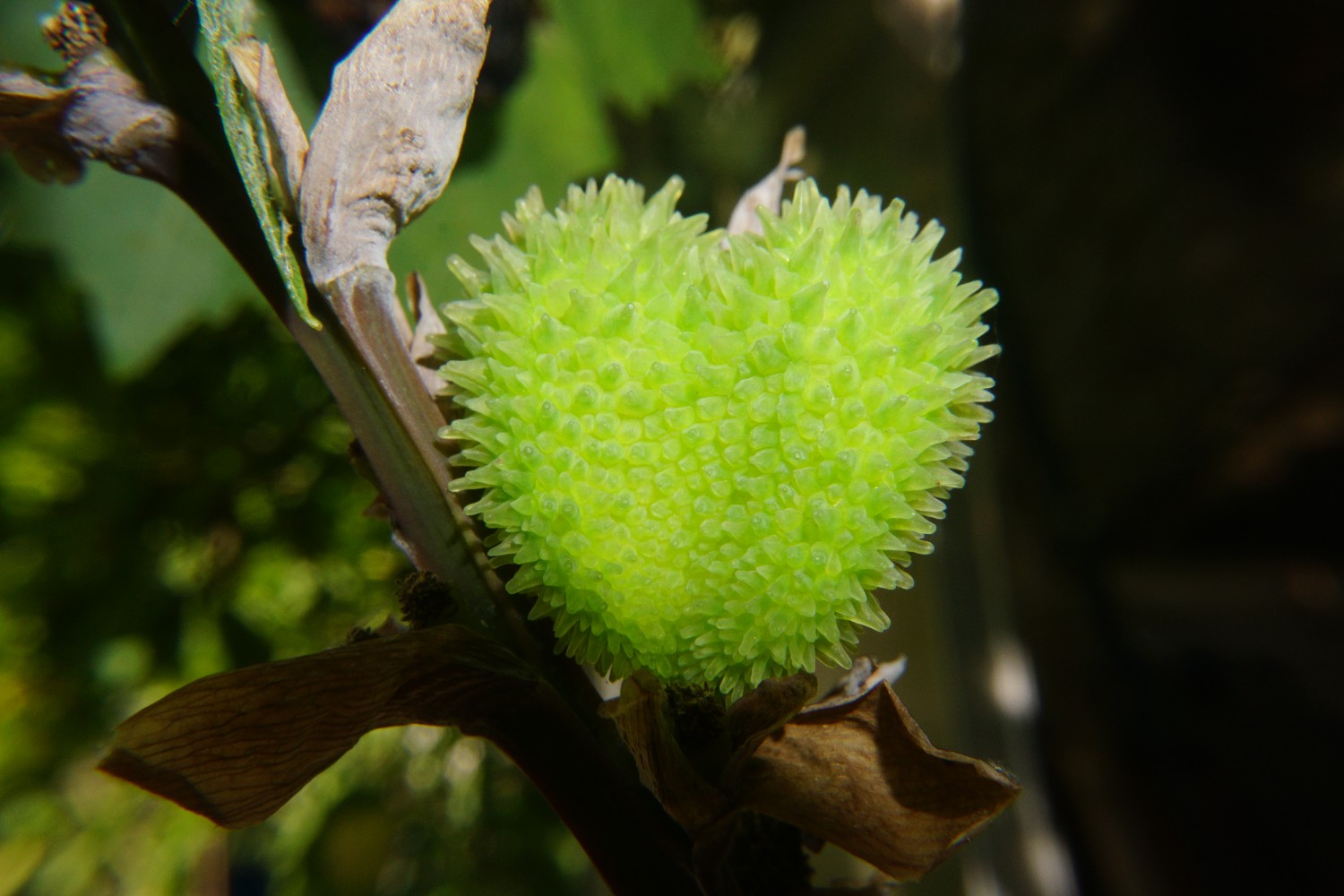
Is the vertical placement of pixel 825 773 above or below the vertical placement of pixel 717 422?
below

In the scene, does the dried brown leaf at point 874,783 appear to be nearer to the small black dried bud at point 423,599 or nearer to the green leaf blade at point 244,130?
the small black dried bud at point 423,599

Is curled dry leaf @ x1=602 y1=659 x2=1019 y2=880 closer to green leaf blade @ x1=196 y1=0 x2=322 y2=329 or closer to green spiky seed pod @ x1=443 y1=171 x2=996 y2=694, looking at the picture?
green spiky seed pod @ x1=443 y1=171 x2=996 y2=694

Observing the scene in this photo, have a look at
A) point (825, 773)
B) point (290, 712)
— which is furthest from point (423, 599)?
point (825, 773)

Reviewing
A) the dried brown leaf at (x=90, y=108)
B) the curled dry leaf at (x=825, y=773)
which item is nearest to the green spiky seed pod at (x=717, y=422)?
the curled dry leaf at (x=825, y=773)

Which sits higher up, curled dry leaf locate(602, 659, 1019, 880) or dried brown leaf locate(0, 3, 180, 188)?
dried brown leaf locate(0, 3, 180, 188)

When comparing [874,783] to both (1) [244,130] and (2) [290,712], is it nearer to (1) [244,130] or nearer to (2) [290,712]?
(2) [290,712]

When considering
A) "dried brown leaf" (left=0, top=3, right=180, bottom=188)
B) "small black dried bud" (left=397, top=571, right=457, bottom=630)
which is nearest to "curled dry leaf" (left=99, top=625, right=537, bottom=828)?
"small black dried bud" (left=397, top=571, right=457, bottom=630)

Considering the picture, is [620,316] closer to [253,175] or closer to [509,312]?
[509,312]
